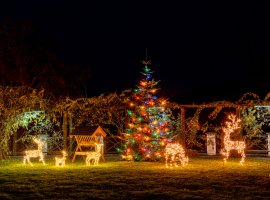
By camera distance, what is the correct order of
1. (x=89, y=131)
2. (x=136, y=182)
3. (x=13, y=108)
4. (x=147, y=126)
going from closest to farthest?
(x=136, y=182), (x=89, y=131), (x=147, y=126), (x=13, y=108)

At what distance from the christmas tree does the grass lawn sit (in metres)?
2.38

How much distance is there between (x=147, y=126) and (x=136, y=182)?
5.58m

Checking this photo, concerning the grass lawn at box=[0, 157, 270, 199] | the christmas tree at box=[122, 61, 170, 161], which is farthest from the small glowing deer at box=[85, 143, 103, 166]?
the christmas tree at box=[122, 61, 170, 161]

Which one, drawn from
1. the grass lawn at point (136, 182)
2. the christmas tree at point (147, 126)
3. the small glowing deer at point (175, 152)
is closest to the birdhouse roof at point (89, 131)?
the christmas tree at point (147, 126)

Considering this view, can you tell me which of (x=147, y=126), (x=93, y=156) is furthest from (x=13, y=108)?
(x=147, y=126)

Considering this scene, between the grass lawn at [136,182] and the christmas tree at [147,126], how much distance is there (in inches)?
93.8

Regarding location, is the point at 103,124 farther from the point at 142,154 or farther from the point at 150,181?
the point at 150,181

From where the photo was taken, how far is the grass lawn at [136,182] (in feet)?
23.8

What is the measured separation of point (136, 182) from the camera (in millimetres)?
8883

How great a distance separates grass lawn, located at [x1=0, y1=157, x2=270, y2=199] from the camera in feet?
23.8

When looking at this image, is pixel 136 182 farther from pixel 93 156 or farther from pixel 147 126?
pixel 147 126

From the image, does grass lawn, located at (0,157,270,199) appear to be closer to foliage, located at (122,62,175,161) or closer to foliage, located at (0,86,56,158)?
foliage, located at (122,62,175,161)

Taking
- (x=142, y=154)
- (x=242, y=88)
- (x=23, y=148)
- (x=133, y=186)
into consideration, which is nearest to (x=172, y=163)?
(x=142, y=154)

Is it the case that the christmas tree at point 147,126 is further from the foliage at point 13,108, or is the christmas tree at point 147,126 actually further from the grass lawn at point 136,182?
the foliage at point 13,108
